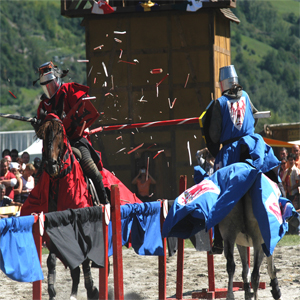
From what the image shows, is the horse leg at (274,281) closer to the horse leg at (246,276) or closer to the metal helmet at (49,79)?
the horse leg at (246,276)

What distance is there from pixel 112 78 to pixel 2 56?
71467 millimetres

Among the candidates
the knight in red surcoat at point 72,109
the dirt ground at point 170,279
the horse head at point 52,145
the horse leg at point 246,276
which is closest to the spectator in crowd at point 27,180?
the dirt ground at point 170,279

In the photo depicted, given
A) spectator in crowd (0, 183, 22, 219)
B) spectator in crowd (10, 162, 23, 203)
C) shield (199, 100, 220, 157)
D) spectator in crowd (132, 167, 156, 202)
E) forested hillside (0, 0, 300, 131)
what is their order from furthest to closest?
forested hillside (0, 0, 300, 131) → spectator in crowd (132, 167, 156, 202) → spectator in crowd (10, 162, 23, 203) → spectator in crowd (0, 183, 22, 219) → shield (199, 100, 220, 157)

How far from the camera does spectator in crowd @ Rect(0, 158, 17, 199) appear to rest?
998 cm

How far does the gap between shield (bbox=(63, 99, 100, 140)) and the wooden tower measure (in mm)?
7387

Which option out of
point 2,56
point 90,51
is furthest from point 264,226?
point 2,56

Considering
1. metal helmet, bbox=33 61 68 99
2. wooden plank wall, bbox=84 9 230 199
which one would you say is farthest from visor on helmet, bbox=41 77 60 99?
wooden plank wall, bbox=84 9 230 199

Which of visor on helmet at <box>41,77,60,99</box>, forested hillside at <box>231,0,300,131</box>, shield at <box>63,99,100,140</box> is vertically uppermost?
forested hillside at <box>231,0,300,131</box>

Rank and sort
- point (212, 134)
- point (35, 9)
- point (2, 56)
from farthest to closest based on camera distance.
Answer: point (35, 9), point (2, 56), point (212, 134)

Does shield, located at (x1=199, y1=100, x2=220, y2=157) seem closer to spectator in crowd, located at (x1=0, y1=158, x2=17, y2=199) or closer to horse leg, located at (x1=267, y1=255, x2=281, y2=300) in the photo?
horse leg, located at (x1=267, y1=255, x2=281, y2=300)

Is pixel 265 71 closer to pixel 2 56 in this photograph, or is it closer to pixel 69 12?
pixel 2 56

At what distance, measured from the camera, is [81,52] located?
9806cm

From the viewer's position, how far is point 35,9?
10312 centimetres

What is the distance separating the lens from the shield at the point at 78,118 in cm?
565
